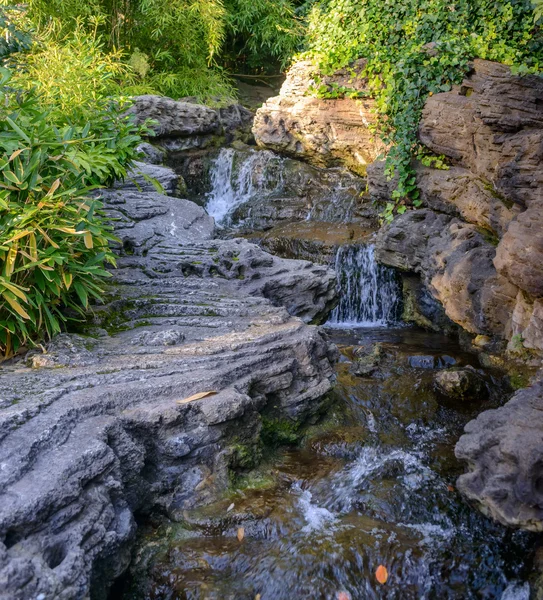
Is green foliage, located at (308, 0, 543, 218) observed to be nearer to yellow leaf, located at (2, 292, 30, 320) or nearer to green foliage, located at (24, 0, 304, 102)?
green foliage, located at (24, 0, 304, 102)

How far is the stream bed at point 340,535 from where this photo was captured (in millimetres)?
3330

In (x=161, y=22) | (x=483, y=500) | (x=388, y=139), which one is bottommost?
(x=483, y=500)

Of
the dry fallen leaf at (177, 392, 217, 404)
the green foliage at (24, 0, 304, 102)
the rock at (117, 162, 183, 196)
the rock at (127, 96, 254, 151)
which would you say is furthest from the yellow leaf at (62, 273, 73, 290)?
the green foliage at (24, 0, 304, 102)

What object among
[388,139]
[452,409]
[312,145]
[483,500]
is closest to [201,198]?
[312,145]

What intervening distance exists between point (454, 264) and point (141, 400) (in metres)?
4.14

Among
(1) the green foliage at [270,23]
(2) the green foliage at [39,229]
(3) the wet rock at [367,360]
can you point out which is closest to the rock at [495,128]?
(3) the wet rock at [367,360]

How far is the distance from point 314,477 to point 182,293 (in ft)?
5.87

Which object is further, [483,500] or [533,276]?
[533,276]

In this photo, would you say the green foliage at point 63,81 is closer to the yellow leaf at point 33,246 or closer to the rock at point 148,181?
the rock at point 148,181

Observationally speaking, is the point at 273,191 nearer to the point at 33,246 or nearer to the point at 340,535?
the point at 33,246

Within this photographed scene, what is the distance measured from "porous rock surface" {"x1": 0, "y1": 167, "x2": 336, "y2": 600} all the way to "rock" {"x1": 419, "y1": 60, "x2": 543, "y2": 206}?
82.1 inches

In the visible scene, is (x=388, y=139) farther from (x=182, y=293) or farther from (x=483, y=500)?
(x=483, y=500)

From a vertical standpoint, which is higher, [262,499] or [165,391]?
[165,391]

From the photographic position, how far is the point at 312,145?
426 inches
